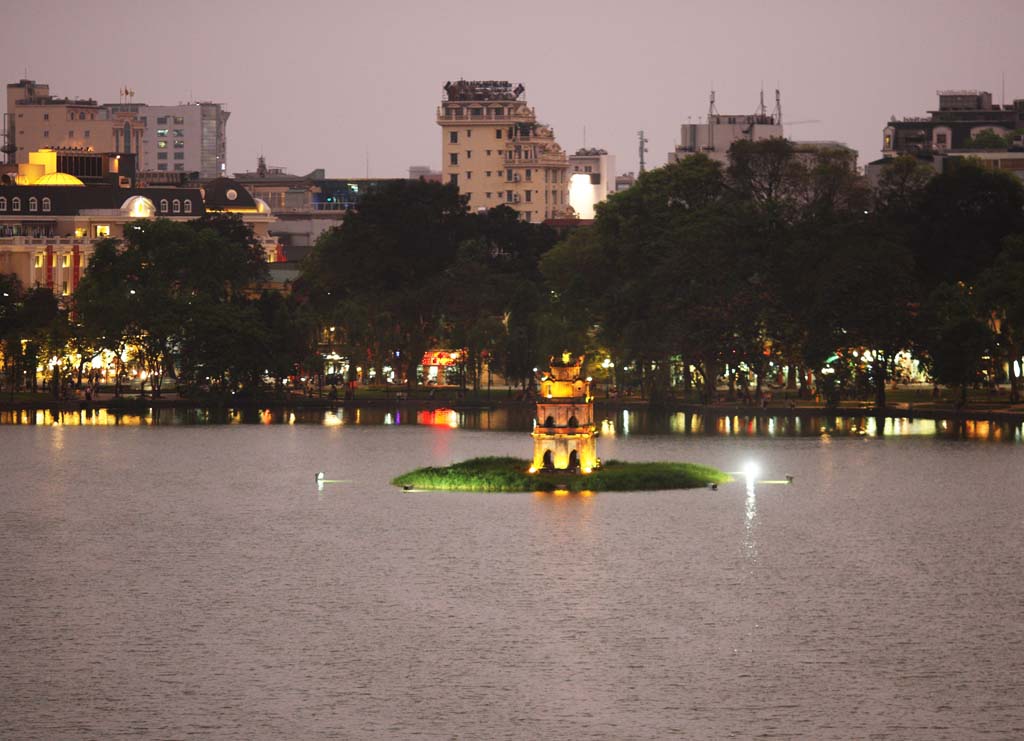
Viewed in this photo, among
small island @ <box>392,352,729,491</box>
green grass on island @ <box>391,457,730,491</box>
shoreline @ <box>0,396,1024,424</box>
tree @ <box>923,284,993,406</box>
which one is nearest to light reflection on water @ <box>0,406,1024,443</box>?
shoreline @ <box>0,396,1024,424</box>

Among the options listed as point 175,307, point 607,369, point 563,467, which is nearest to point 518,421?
point 607,369

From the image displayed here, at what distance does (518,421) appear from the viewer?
13650 cm

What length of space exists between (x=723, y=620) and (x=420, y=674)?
32.1 feet

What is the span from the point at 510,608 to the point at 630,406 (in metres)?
99.5

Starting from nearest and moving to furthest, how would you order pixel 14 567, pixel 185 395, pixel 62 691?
pixel 62 691
pixel 14 567
pixel 185 395

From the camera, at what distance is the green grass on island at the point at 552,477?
81438mm

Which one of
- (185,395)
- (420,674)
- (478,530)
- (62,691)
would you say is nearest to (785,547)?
(478,530)

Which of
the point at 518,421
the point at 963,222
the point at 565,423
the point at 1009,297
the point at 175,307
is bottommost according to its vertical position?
the point at 518,421

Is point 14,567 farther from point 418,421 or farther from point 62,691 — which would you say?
point 418,421

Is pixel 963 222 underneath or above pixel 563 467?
above

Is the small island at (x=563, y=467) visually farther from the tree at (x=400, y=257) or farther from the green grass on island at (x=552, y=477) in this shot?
the tree at (x=400, y=257)

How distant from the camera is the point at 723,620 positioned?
51219mm

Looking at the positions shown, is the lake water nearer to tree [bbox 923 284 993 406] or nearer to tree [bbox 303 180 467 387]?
tree [bbox 923 284 993 406]

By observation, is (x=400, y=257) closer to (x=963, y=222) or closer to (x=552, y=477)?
(x=963, y=222)
